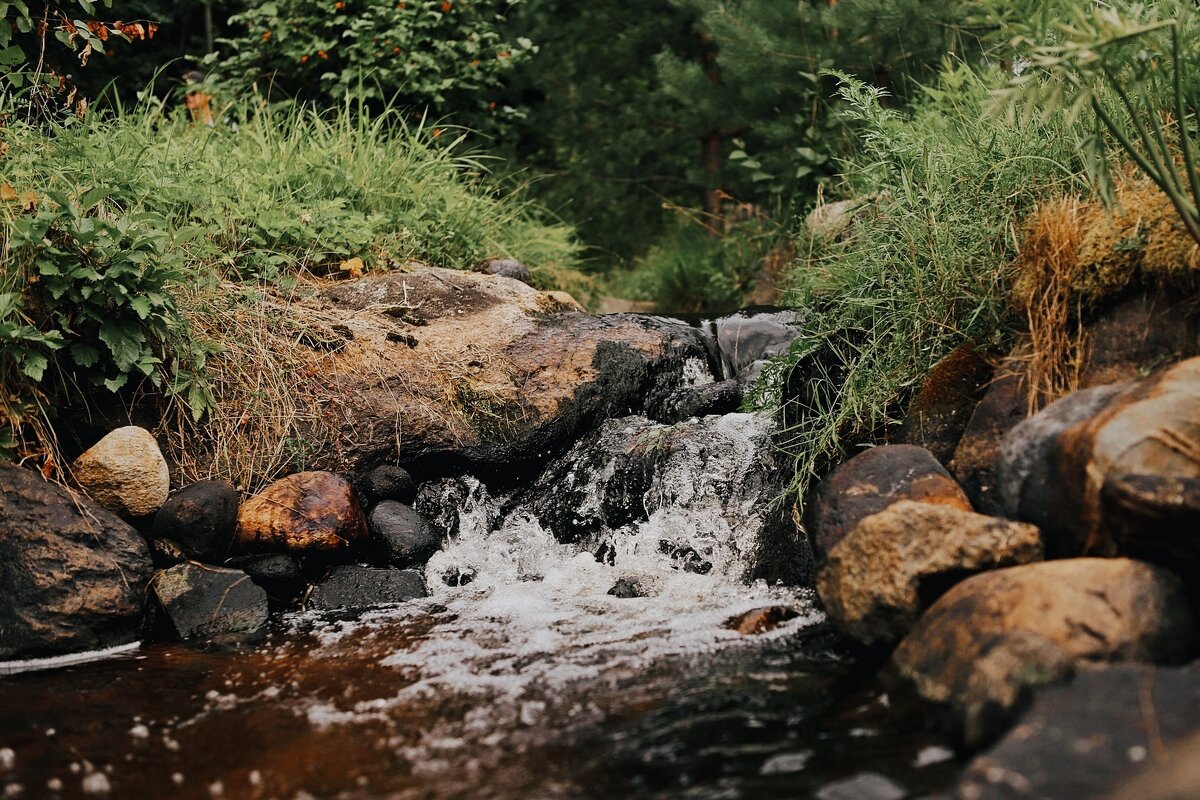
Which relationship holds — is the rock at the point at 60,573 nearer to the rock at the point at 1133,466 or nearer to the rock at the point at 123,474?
the rock at the point at 123,474

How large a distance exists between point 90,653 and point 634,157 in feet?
26.4

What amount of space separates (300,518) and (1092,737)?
3197mm

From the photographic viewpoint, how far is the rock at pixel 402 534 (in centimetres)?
455

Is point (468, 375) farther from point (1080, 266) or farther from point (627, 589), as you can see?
point (1080, 266)

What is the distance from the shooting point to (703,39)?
10.5 meters

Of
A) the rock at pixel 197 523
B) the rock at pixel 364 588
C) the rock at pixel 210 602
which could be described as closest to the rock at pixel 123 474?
the rock at pixel 197 523

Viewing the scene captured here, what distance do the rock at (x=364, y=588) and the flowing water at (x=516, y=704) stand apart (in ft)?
0.33

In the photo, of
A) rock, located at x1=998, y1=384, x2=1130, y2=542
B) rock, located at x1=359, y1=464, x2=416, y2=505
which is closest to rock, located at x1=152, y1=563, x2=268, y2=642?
rock, located at x1=359, y1=464, x2=416, y2=505

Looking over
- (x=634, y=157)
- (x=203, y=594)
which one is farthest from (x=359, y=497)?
(x=634, y=157)

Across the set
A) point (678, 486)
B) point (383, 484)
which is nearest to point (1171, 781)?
point (678, 486)

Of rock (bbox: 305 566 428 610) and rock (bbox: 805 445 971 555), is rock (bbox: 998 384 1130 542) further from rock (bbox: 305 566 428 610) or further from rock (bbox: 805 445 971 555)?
rock (bbox: 305 566 428 610)

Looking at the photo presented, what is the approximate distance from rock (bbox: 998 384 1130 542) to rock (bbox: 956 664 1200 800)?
2.56 feet

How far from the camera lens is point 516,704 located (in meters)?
2.92

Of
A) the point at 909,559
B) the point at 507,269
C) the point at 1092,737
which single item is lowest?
the point at 507,269
